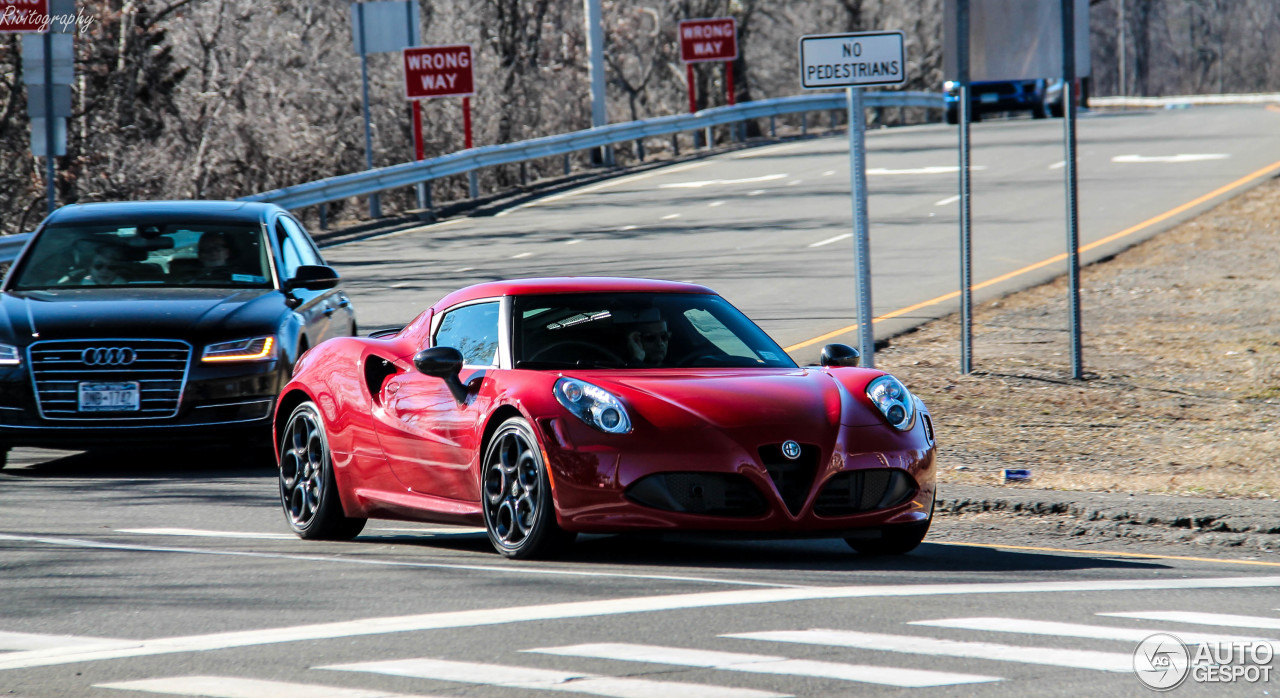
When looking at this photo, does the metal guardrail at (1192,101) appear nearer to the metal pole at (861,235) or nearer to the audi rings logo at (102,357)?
the metal pole at (861,235)

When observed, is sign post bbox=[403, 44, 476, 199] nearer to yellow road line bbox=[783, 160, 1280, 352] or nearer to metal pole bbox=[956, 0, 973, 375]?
yellow road line bbox=[783, 160, 1280, 352]

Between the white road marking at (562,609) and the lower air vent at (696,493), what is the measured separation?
0.34m

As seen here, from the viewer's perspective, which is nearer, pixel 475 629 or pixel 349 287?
pixel 475 629

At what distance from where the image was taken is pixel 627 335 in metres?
8.37

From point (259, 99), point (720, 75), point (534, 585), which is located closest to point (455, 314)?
point (534, 585)

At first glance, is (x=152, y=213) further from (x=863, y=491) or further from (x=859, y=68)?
(x=863, y=491)

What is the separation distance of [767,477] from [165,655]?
2.63 metres

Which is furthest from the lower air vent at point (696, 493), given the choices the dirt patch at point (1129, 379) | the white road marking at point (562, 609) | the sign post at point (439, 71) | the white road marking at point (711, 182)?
the white road marking at point (711, 182)

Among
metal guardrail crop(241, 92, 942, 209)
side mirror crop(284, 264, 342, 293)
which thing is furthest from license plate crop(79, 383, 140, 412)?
metal guardrail crop(241, 92, 942, 209)

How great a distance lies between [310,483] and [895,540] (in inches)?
114

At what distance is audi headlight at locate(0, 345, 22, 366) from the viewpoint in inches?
419

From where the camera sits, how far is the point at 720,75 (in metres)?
62.1

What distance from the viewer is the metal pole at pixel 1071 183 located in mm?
14070

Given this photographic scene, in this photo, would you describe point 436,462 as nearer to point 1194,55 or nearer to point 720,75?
point 720,75
